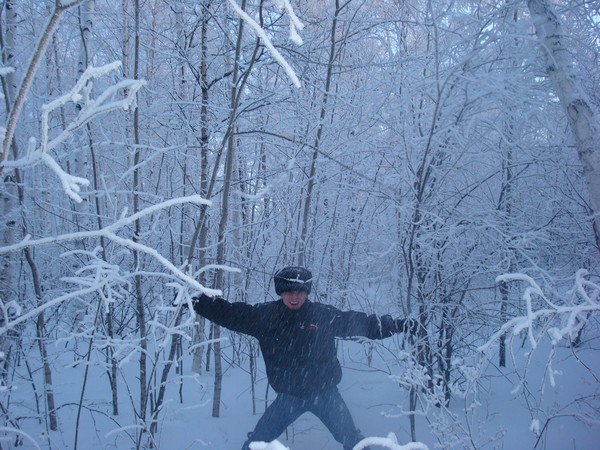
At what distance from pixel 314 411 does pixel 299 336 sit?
59cm

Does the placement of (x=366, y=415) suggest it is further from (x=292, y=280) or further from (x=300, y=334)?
(x=292, y=280)

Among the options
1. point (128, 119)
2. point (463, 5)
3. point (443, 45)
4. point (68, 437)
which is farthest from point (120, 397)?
point (463, 5)

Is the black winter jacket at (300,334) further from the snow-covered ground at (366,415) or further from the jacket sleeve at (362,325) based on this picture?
the snow-covered ground at (366,415)

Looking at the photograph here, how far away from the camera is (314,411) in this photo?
3359mm

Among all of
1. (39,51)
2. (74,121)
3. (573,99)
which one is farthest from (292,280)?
(39,51)

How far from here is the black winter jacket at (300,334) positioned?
336cm

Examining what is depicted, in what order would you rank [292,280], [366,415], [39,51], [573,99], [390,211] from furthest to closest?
[366,415] → [390,211] → [292,280] → [573,99] → [39,51]

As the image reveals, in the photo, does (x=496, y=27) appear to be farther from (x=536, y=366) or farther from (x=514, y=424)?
(x=536, y=366)

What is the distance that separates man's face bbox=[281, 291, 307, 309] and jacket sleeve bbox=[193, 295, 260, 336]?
254mm

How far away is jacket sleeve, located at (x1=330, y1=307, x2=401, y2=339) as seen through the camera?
331cm

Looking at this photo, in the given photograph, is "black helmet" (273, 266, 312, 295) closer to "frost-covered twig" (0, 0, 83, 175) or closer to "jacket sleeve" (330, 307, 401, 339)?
"jacket sleeve" (330, 307, 401, 339)

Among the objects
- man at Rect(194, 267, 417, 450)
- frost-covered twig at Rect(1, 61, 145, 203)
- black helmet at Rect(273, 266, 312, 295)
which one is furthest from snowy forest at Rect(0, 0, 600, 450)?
frost-covered twig at Rect(1, 61, 145, 203)

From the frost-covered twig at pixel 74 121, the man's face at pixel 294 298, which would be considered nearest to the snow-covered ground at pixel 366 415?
the man's face at pixel 294 298

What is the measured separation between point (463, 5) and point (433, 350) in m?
2.72
